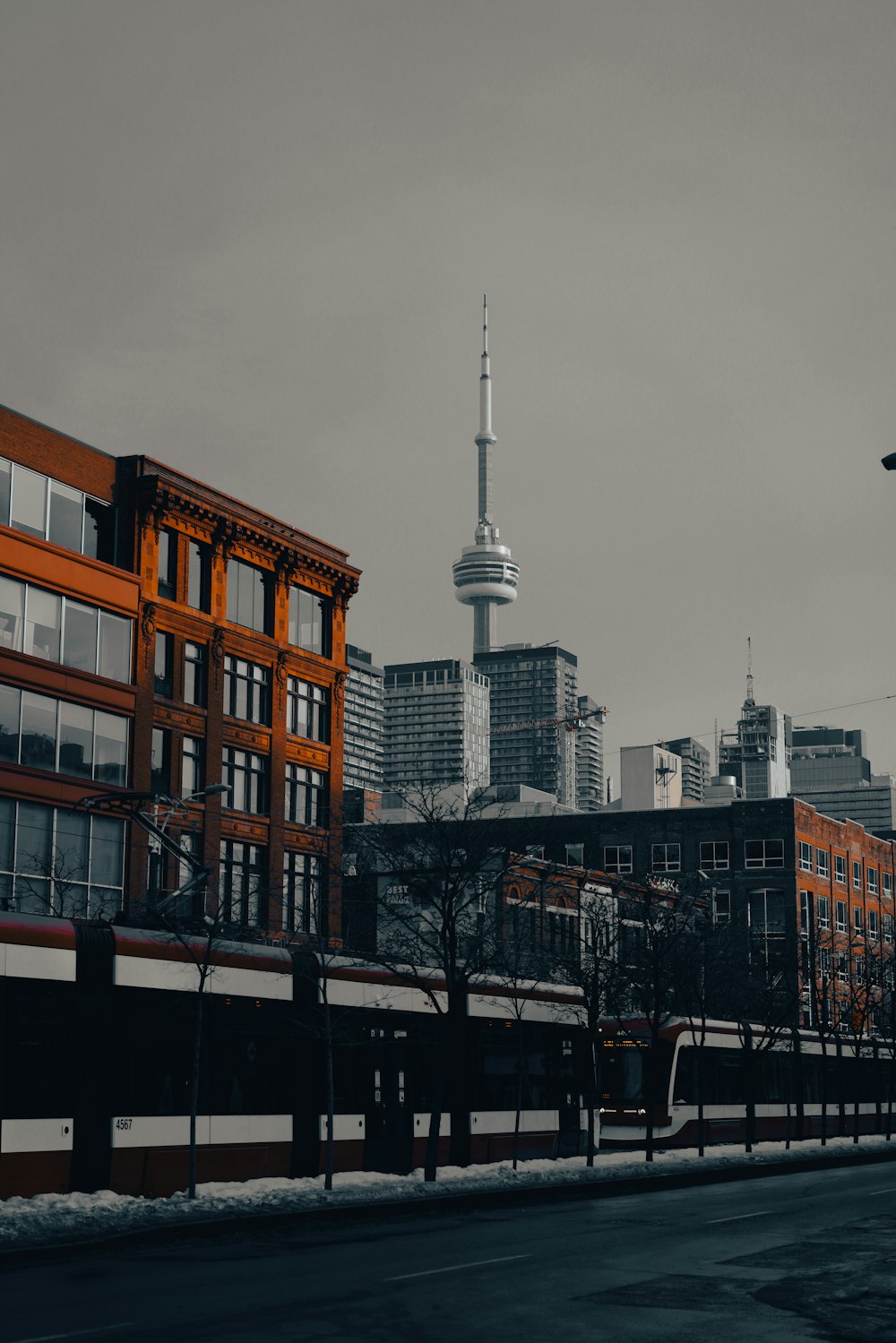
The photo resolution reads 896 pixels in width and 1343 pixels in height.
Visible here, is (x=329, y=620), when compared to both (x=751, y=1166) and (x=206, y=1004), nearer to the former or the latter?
Result: (x=751, y=1166)

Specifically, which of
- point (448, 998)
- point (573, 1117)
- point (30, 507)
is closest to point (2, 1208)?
point (448, 998)

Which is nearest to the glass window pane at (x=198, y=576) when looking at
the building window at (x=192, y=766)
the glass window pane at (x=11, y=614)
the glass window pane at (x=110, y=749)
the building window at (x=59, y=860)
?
the building window at (x=192, y=766)

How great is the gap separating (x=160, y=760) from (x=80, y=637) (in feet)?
23.6

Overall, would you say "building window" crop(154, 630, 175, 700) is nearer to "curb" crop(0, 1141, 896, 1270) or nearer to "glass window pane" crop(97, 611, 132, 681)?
"glass window pane" crop(97, 611, 132, 681)

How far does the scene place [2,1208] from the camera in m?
22.4

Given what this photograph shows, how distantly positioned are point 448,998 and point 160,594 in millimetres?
30316

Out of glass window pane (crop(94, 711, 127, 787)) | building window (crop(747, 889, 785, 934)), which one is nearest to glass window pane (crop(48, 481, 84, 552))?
glass window pane (crop(94, 711, 127, 787))

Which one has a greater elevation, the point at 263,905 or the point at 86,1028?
the point at 263,905

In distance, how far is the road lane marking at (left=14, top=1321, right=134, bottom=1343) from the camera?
530 inches

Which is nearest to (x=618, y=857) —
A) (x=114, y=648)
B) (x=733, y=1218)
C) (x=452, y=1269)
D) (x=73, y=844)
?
(x=114, y=648)

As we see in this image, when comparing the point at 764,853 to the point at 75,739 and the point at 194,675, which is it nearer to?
the point at 194,675

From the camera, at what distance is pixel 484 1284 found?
17.6 metres

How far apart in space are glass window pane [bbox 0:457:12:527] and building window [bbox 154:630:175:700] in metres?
9.22

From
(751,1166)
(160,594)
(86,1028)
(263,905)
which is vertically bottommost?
(751,1166)
